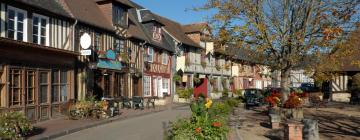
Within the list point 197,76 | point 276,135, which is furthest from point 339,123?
point 197,76

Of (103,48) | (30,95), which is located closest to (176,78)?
(103,48)

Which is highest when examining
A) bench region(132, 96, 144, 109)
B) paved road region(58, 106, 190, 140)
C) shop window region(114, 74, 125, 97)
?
shop window region(114, 74, 125, 97)

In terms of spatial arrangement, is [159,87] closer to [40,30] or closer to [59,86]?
[59,86]

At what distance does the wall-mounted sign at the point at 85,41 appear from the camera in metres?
18.4

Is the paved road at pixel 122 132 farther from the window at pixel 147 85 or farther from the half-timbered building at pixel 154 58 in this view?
the half-timbered building at pixel 154 58

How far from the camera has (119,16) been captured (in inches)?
944

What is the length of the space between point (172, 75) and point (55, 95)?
16.2 m

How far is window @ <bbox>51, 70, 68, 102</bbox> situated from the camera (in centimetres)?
1688

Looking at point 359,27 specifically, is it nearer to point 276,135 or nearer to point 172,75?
point 276,135

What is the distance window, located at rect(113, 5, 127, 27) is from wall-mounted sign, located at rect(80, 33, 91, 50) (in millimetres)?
4799

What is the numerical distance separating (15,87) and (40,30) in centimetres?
293

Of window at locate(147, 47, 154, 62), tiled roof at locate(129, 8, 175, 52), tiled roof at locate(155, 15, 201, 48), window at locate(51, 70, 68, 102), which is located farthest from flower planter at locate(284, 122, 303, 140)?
tiled roof at locate(155, 15, 201, 48)

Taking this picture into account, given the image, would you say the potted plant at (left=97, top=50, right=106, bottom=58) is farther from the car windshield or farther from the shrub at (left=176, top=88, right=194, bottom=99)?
the car windshield

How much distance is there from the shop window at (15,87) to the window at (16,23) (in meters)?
1.39
